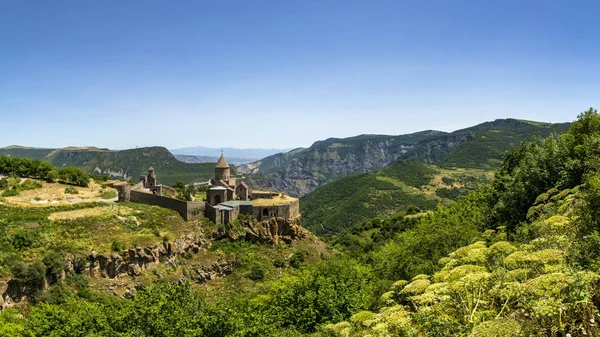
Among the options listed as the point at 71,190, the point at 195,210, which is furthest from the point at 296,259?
the point at 71,190

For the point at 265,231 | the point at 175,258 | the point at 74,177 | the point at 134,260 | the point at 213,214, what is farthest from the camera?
the point at 74,177

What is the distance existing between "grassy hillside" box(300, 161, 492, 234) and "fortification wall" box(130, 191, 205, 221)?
3701 inches

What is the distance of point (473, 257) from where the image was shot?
15.4 m

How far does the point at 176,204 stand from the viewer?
50.9 meters

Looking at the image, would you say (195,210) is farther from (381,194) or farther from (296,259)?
(381,194)

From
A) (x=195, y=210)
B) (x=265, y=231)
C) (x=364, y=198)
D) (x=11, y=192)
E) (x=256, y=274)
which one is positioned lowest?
(x=364, y=198)

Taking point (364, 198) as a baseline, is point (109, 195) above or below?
above

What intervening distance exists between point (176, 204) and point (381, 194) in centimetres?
11780

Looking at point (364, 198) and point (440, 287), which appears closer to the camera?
point (440, 287)

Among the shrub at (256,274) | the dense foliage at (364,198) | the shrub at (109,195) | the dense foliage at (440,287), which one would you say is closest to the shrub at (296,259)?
the dense foliage at (440,287)

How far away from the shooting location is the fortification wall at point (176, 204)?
49.9 metres

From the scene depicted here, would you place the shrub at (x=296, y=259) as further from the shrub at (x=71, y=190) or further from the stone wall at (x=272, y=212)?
the shrub at (x=71, y=190)

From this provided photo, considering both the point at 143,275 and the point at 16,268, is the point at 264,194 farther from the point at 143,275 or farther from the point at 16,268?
the point at 16,268

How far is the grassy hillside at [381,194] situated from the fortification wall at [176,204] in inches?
3701
